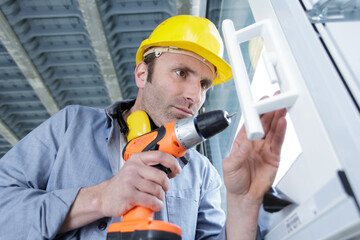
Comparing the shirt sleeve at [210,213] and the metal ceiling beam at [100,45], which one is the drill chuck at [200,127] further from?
the metal ceiling beam at [100,45]

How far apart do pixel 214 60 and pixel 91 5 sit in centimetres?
135

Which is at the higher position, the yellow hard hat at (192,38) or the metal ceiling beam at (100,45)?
the metal ceiling beam at (100,45)

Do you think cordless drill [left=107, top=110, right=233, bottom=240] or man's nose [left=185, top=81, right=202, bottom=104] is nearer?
cordless drill [left=107, top=110, right=233, bottom=240]

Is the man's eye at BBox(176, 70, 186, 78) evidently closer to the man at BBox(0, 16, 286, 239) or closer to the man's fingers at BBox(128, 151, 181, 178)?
the man at BBox(0, 16, 286, 239)

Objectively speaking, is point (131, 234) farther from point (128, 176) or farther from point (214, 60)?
point (214, 60)

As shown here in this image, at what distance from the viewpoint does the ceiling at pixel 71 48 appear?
2.49m

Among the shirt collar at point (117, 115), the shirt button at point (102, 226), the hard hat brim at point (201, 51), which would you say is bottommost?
the shirt button at point (102, 226)

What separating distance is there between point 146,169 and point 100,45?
2.12 meters

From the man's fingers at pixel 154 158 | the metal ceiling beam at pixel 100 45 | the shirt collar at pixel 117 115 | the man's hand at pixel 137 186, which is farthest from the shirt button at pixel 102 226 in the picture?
the metal ceiling beam at pixel 100 45

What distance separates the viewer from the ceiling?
2.49 m

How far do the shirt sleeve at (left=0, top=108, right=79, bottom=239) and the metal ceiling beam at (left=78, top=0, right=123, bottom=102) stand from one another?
141 cm

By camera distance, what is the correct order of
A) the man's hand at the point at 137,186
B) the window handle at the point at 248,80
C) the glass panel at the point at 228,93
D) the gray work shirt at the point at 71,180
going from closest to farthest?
the window handle at the point at 248,80, the man's hand at the point at 137,186, the gray work shirt at the point at 71,180, the glass panel at the point at 228,93

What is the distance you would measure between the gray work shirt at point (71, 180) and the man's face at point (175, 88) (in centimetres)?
27

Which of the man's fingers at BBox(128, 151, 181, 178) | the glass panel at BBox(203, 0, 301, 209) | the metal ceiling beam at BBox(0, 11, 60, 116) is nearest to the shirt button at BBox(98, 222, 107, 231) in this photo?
the man's fingers at BBox(128, 151, 181, 178)
